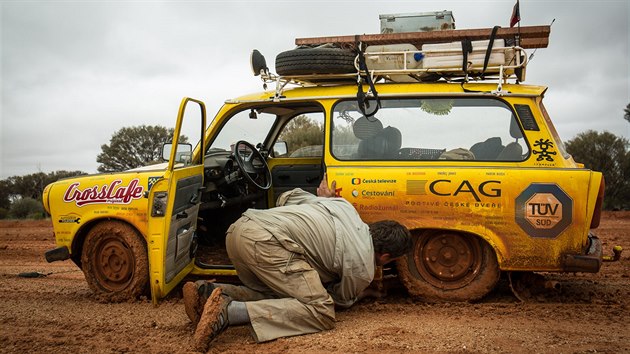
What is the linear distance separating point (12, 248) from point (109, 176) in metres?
5.55

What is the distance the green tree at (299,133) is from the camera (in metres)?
6.74

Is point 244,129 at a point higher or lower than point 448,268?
higher

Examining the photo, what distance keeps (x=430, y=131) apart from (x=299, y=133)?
7.95 feet

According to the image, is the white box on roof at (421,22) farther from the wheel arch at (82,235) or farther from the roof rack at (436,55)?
the wheel arch at (82,235)

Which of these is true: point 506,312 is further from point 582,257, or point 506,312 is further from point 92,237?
point 92,237

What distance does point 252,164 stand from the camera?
621cm

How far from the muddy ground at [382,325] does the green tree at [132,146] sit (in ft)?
51.2

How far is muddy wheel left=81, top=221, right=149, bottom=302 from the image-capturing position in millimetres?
5305

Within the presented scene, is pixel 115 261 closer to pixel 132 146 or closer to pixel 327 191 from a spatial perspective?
pixel 327 191

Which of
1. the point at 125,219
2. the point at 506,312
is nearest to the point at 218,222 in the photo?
the point at 125,219

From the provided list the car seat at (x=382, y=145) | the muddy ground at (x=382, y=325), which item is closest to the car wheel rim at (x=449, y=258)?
the muddy ground at (x=382, y=325)

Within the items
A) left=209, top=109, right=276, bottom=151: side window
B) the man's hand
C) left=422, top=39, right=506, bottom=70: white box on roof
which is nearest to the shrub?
left=209, top=109, right=276, bottom=151: side window

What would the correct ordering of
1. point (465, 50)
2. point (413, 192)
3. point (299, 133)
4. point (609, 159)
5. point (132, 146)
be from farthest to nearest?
point (132, 146), point (609, 159), point (299, 133), point (465, 50), point (413, 192)

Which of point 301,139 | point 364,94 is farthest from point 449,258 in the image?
point 301,139
